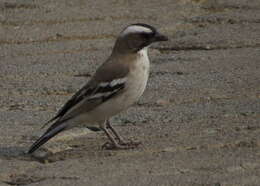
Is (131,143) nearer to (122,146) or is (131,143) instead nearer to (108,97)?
(122,146)

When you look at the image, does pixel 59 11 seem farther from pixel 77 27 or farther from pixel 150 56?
pixel 150 56

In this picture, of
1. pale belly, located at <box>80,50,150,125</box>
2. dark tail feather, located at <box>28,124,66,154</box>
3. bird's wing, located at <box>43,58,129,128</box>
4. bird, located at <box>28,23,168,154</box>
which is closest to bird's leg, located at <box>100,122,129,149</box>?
bird, located at <box>28,23,168,154</box>

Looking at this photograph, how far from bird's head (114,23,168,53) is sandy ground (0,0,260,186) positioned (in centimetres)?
74

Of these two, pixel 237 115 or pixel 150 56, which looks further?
pixel 150 56

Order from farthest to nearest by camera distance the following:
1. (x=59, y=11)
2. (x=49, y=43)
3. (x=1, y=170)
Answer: (x=59, y=11) < (x=49, y=43) < (x=1, y=170)

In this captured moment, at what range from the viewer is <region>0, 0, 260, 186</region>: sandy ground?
22.1 ft

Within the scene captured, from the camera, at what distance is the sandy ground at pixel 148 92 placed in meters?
6.73

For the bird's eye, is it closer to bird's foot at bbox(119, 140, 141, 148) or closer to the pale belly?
the pale belly

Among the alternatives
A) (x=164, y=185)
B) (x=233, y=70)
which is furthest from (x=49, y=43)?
(x=164, y=185)

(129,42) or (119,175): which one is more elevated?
(129,42)

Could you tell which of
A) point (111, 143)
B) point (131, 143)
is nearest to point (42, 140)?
point (111, 143)

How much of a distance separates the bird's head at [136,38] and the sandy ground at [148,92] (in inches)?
29.3

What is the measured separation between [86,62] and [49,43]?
90 centimetres

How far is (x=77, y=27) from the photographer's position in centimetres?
1143
